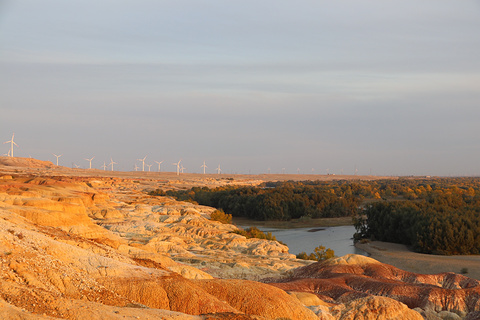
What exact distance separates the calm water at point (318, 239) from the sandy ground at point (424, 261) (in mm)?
2879

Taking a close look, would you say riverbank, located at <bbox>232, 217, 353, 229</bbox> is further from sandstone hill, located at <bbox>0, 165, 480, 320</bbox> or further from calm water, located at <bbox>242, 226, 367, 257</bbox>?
sandstone hill, located at <bbox>0, 165, 480, 320</bbox>

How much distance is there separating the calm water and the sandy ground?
9.45ft

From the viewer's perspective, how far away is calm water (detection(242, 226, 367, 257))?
4944 centimetres

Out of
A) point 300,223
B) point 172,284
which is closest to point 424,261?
point 172,284

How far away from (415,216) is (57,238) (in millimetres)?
39914

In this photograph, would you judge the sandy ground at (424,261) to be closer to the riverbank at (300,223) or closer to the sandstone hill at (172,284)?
the sandstone hill at (172,284)

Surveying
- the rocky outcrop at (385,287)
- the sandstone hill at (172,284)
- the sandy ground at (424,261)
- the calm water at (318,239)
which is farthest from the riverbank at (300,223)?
the rocky outcrop at (385,287)

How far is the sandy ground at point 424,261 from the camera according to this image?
36.0 m

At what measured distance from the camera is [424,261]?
38.5 m

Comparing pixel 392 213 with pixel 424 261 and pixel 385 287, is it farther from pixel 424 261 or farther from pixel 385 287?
pixel 385 287

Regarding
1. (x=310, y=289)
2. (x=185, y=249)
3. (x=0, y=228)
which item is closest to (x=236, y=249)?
(x=185, y=249)

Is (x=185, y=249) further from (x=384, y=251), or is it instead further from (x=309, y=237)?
(x=309, y=237)

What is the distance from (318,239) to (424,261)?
19.5 metres

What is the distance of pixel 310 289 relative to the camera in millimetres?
20875
